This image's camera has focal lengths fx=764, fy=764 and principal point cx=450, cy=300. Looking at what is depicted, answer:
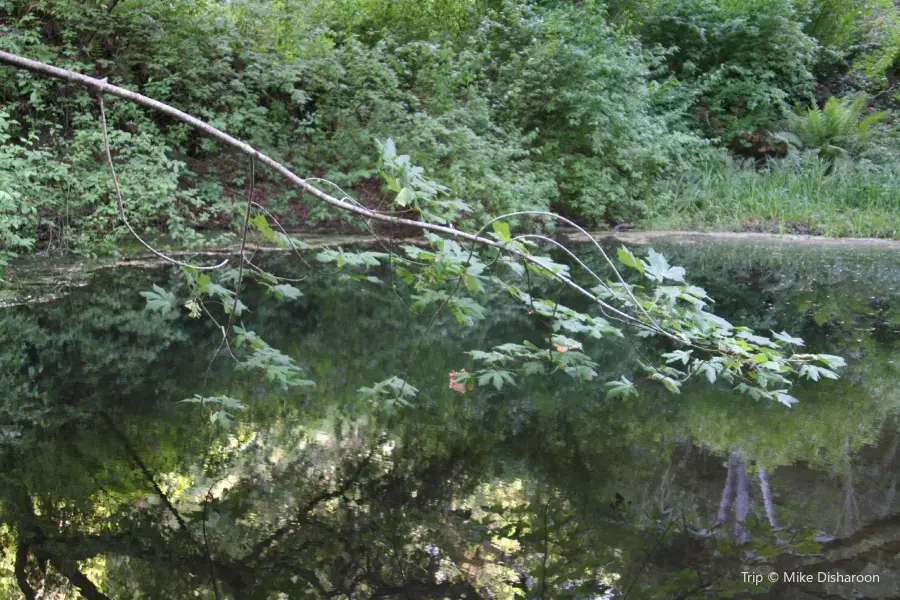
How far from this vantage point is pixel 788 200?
8.39 metres

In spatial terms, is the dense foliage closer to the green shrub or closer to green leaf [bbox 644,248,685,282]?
the green shrub

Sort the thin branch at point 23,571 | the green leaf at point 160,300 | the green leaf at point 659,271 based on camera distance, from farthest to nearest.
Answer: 1. the green leaf at point 160,300
2. the green leaf at point 659,271
3. the thin branch at point 23,571

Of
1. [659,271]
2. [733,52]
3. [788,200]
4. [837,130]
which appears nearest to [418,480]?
[659,271]

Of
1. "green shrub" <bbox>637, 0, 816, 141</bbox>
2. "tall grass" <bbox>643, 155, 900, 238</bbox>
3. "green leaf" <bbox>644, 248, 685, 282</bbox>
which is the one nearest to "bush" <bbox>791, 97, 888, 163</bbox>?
"tall grass" <bbox>643, 155, 900, 238</bbox>

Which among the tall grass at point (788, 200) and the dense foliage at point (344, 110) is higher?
the dense foliage at point (344, 110)

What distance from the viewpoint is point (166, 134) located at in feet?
23.3

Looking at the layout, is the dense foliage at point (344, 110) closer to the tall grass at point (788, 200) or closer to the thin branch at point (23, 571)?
the tall grass at point (788, 200)

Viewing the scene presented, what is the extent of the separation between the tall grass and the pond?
4.68m

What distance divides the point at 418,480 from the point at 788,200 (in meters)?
7.49

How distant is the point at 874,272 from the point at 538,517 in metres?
5.27

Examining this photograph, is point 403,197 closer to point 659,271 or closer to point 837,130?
point 659,271

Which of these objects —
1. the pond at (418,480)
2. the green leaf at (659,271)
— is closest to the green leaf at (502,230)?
the green leaf at (659,271)

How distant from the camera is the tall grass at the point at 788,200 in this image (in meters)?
7.99

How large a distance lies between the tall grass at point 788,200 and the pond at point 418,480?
468 centimetres
